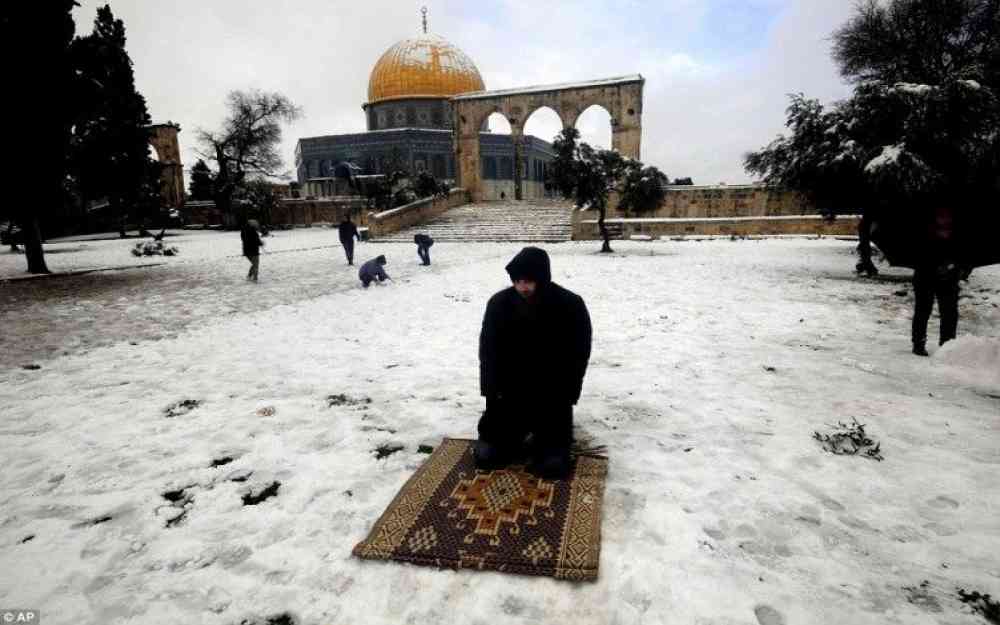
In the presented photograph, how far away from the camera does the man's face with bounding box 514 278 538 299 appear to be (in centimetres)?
331

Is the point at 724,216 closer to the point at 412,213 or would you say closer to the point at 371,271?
the point at 412,213

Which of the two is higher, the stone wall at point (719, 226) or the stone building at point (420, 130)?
the stone building at point (420, 130)

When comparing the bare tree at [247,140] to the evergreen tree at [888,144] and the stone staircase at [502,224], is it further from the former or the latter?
the evergreen tree at [888,144]

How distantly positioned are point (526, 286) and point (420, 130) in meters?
47.3

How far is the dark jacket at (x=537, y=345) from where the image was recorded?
3.38m

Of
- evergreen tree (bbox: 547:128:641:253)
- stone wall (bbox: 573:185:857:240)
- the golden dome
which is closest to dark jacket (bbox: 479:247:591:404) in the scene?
evergreen tree (bbox: 547:128:641:253)

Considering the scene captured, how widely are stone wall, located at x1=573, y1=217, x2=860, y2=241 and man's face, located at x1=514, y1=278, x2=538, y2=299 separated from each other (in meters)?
20.0

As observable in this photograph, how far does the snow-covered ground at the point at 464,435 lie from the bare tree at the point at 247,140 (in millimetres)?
35355

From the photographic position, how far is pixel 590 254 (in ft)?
57.2

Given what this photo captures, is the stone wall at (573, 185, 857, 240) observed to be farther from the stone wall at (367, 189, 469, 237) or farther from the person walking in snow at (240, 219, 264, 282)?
the person walking in snow at (240, 219, 264, 282)

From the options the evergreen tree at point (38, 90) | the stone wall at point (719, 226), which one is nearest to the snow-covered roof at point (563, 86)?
the stone wall at point (719, 226)

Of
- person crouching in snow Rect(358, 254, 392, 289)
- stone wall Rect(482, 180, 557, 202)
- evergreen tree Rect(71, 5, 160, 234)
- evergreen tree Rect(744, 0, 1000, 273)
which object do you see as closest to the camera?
evergreen tree Rect(744, 0, 1000, 273)

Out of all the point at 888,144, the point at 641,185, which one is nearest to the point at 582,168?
the point at 641,185

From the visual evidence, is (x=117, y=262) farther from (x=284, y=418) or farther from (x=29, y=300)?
(x=284, y=418)
